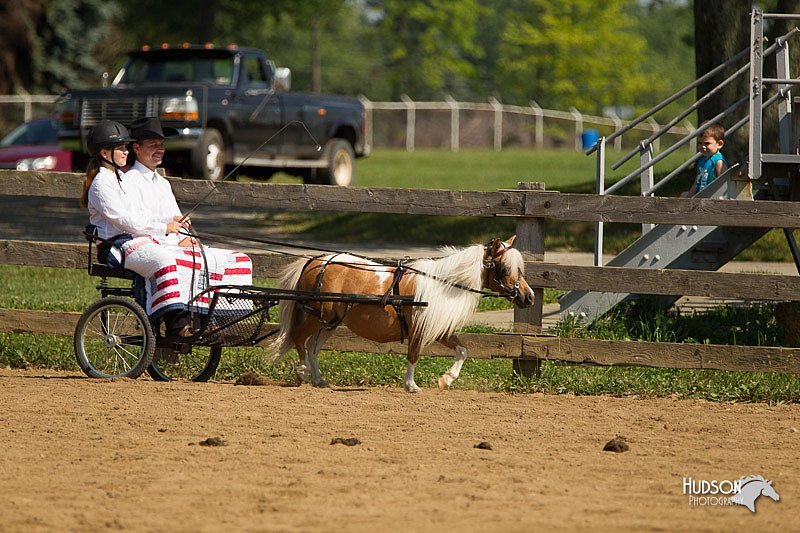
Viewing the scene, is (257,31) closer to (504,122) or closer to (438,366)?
(504,122)

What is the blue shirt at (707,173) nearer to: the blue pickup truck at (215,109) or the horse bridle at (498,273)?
the horse bridle at (498,273)

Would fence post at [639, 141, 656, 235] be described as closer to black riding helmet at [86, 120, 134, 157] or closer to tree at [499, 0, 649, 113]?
black riding helmet at [86, 120, 134, 157]

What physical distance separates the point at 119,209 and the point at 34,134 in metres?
18.8

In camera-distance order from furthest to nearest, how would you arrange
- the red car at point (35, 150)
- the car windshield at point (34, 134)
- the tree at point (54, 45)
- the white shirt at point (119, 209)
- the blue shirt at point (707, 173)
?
1. the tree at point (54, 45)
2. the car windshield at point (34, 134)
3. the red car at point (35, 150)
4. the blue shirt at point (707, 173)
5. the white shirt at point (119, 209)

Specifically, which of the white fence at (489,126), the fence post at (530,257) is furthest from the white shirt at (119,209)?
the white fence at (489,126)

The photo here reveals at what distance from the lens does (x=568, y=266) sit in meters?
9.55

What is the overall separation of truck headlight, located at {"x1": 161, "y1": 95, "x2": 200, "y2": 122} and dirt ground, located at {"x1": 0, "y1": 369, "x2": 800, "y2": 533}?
11.1 metres

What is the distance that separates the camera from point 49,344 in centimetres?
1102

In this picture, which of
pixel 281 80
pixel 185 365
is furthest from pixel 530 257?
pixel 281 80

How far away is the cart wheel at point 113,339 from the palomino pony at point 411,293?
1.00m

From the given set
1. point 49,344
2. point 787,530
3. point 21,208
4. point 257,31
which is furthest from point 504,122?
point 787,530

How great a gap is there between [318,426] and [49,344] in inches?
161

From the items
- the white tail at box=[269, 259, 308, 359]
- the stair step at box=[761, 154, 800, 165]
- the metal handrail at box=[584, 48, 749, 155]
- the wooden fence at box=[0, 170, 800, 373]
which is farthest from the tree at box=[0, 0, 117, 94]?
the white tail at box=[269, 259, 308, 359]

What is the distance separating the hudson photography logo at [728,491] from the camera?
20.4 feet
